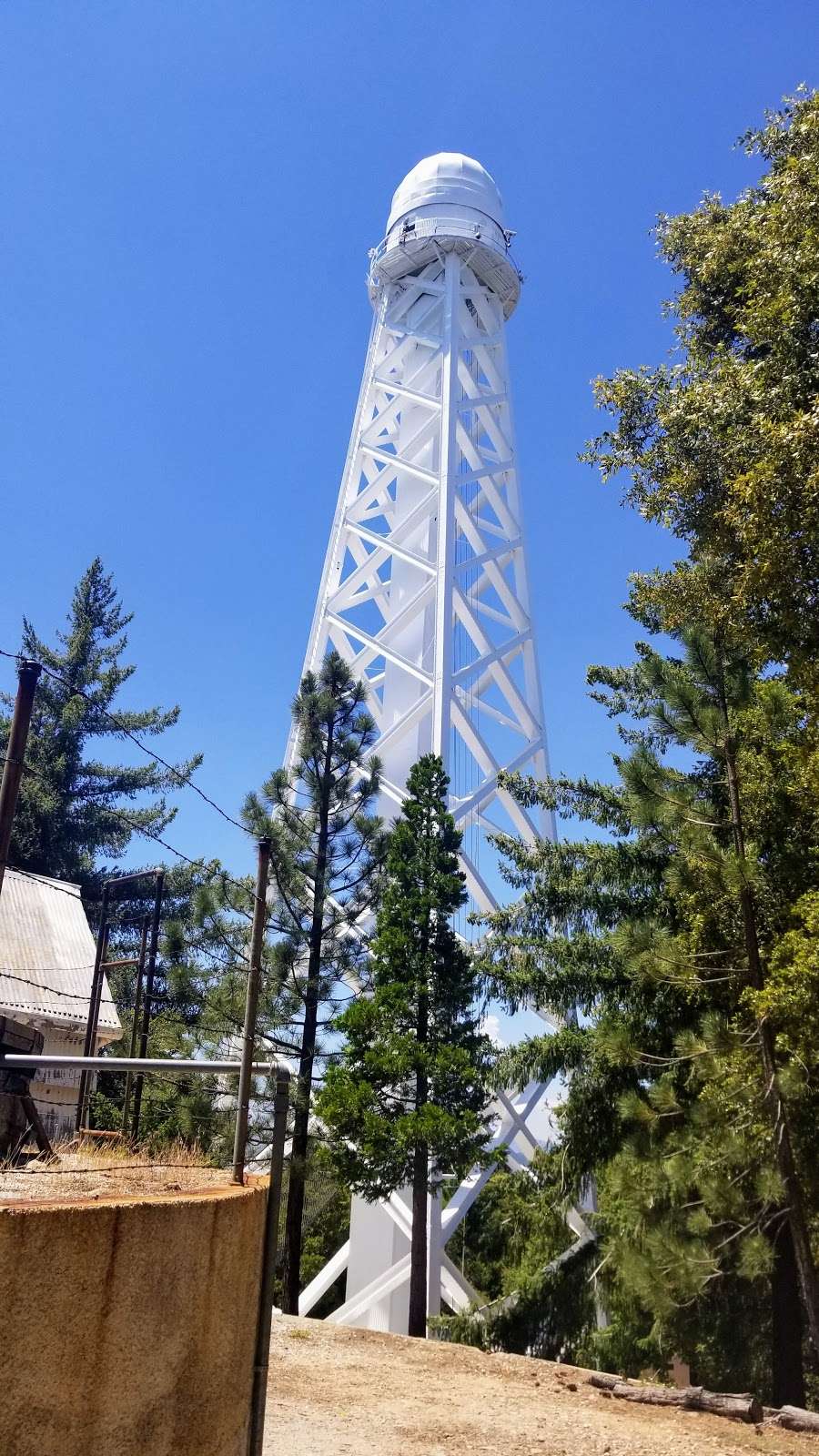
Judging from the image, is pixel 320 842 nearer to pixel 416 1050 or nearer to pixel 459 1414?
pixel 416 1050

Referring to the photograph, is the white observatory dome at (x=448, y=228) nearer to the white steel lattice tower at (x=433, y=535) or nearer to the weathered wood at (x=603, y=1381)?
the white steel lattice tower at (x=433, y=535)

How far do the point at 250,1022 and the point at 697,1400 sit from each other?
5623 mm

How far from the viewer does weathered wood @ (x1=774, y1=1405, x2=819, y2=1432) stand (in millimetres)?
7531

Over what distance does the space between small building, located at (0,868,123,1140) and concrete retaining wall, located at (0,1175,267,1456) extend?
27.5ft

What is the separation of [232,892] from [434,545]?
8.56 metres

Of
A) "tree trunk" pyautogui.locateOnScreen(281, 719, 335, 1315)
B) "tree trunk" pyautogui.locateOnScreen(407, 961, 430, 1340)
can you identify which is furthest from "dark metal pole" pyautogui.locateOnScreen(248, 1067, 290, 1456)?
"tree trunk" pyautogui.locateOnScreen(281, 719, 335, 1315)

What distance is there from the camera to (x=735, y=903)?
35.2ft

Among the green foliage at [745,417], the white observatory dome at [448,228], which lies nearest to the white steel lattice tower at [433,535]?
the white observatory dome at [448,228]

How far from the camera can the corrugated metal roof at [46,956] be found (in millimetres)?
12586

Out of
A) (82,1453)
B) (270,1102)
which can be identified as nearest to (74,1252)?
(82,1453)

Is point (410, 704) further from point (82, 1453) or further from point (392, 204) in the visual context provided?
point (82, 1453)

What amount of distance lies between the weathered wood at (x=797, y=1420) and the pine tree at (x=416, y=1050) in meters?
4.83

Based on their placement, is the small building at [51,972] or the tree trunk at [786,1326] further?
the small building at [51,972]

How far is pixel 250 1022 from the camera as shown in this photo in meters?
5.29
